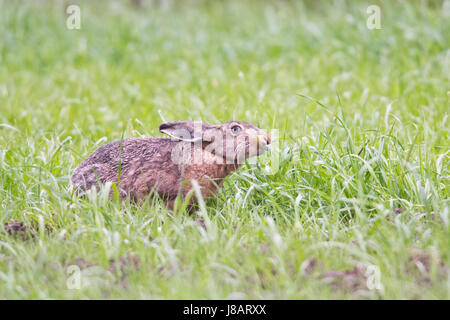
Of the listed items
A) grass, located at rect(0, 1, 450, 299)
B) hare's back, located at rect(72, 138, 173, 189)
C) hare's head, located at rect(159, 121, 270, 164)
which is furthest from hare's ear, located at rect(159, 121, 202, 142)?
grass, located at rect(0, 1, 450, 299)

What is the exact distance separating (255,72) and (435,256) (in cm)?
502

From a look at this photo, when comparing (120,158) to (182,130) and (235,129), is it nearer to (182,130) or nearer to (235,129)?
(182,130)

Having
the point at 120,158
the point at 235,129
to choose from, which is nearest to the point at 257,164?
the point at 235,129

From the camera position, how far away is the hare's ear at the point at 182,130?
409 centimetres

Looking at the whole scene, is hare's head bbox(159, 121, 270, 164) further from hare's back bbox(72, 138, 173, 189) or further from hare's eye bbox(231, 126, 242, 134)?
hare's back bbox(72, 138, 173, 189)

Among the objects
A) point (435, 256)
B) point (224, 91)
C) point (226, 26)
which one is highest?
point (226, 26)

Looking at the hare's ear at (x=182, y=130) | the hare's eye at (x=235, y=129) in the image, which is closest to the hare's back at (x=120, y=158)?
the hare's ear at (x=182, y=130)

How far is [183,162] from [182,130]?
8.4 inches

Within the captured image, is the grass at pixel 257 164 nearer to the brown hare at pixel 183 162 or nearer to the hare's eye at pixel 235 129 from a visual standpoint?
the brown hare at pixel 183 162
